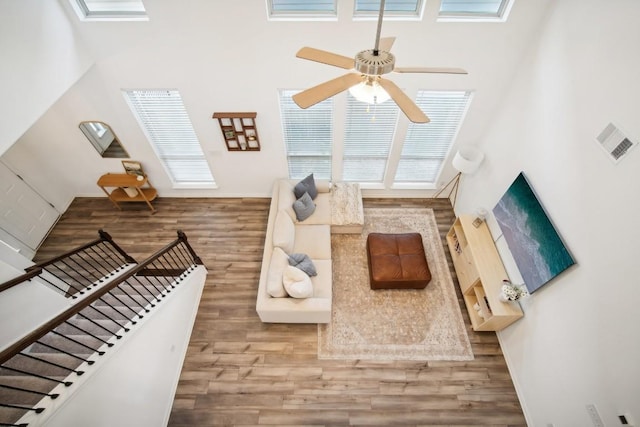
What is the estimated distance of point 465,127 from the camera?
4695 millimetres

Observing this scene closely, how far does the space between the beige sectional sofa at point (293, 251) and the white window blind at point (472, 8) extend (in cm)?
309

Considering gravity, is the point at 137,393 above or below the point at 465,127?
below

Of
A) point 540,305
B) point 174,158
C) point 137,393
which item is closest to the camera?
point 137,393

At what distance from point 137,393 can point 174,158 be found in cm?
385

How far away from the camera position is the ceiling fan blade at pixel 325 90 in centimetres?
170

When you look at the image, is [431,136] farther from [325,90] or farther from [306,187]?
[325,90]

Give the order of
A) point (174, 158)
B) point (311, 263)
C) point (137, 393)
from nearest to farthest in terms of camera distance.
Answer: point (137, 393) → point (311, 263) → point (174, 158)

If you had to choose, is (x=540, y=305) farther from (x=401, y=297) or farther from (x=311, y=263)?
(x=311, y=263)

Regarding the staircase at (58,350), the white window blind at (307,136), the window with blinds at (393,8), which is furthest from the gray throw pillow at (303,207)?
the window with blinds at (393,8)

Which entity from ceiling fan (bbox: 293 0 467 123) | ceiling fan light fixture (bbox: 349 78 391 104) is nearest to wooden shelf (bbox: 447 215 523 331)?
ceiling fan (bbox: 293 0 467 123)

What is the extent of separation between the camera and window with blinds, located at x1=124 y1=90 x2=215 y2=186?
14.8 ft

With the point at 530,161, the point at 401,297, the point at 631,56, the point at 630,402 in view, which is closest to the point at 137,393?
the point at 401,297

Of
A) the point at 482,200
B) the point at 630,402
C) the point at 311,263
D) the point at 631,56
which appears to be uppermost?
the point at 482,200

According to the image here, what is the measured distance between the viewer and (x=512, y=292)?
358cm
